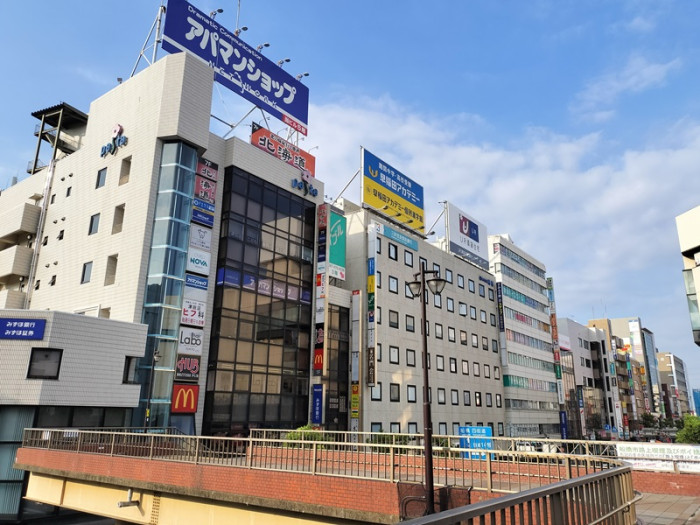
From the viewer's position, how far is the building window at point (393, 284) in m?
49.6

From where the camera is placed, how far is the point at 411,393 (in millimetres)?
49344

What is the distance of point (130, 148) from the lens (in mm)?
36188

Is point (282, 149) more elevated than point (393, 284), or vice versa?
point (282, 149)

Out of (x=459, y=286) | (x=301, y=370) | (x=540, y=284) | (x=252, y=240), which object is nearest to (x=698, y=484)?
(x=301, y=370)

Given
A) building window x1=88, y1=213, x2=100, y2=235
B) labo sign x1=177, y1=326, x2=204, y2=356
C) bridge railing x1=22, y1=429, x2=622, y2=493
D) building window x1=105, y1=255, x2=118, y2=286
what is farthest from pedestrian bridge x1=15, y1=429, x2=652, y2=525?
building window x1=88, y1=213, x2=100, y2=235

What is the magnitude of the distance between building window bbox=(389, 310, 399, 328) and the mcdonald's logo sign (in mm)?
21568

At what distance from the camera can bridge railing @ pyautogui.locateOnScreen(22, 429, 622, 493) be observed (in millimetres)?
13578

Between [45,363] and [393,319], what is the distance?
30235 millimetres

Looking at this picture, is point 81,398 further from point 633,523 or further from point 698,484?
point 698,484

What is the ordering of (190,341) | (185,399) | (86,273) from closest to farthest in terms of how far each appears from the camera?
1. (185,399)
2. (190,341)
3. (86,273)

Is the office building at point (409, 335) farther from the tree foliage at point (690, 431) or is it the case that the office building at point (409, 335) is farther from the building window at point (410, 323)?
the tree foliage at point (690, 431)

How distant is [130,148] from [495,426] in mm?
51862

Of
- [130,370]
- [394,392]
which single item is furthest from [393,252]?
[130,370]

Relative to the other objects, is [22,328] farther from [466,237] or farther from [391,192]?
[466,237]
